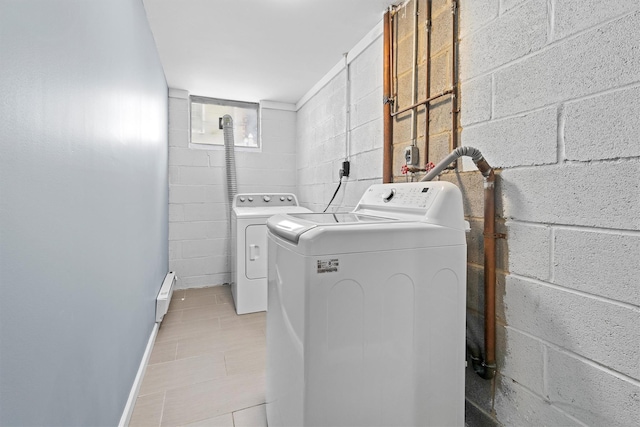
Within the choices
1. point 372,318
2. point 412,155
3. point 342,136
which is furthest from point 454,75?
point 342,136

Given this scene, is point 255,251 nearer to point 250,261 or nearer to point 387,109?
point 250,261

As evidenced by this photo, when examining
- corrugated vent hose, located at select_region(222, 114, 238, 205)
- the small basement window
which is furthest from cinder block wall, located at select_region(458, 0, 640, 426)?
the small basement window

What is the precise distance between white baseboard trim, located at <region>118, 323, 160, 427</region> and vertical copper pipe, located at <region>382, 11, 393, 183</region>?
71.6 inches

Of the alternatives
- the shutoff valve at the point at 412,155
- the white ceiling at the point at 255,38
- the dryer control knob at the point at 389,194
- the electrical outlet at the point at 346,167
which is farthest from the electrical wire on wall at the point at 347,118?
the dryer control knob at the point at 389,194

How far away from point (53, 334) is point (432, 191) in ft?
4.09

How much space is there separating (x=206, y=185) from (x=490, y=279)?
3.13 m

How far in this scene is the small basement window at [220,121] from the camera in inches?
141

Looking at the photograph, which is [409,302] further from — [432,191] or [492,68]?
[492,68]

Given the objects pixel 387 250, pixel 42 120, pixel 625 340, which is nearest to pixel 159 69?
pixel 42 120

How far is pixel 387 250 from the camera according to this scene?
992 mm

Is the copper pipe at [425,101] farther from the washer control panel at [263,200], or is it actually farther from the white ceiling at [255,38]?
the washer control panel at [263,200]

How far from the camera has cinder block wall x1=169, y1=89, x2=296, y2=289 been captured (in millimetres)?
3389

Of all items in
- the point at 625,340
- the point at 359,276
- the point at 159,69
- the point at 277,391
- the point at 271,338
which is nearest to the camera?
the point at 625,340

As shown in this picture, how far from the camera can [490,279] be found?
1188 mm
